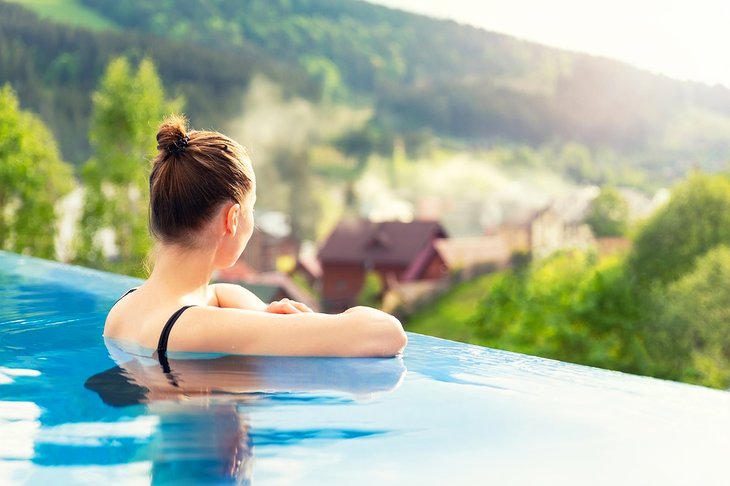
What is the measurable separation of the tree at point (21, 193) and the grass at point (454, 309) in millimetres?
6333

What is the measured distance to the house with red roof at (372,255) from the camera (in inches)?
648

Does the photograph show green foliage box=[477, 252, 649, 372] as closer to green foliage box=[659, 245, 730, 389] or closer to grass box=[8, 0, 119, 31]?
green foliage box=[659, 245, 730, 389]

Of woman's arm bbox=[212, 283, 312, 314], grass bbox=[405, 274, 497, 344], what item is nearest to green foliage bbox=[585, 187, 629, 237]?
grass bbox=[405, 274, 497, 344]

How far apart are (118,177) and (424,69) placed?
7.91 meters

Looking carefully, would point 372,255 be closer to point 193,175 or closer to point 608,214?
point 608,214

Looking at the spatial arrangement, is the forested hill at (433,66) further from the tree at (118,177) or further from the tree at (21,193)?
the tree at (21,193)

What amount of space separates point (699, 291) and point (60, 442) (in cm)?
1216

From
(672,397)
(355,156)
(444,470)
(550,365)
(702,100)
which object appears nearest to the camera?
(444,470)

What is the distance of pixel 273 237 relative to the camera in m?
15.9

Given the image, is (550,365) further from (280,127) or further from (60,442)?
(280,127)

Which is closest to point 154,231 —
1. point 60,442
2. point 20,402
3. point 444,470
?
point 20,402

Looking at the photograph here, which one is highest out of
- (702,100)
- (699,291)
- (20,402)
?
(702,100)

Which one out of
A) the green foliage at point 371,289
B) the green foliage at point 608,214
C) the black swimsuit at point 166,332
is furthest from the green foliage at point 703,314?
the black swimsuit at point 166,332

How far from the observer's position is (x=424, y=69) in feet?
57.3
